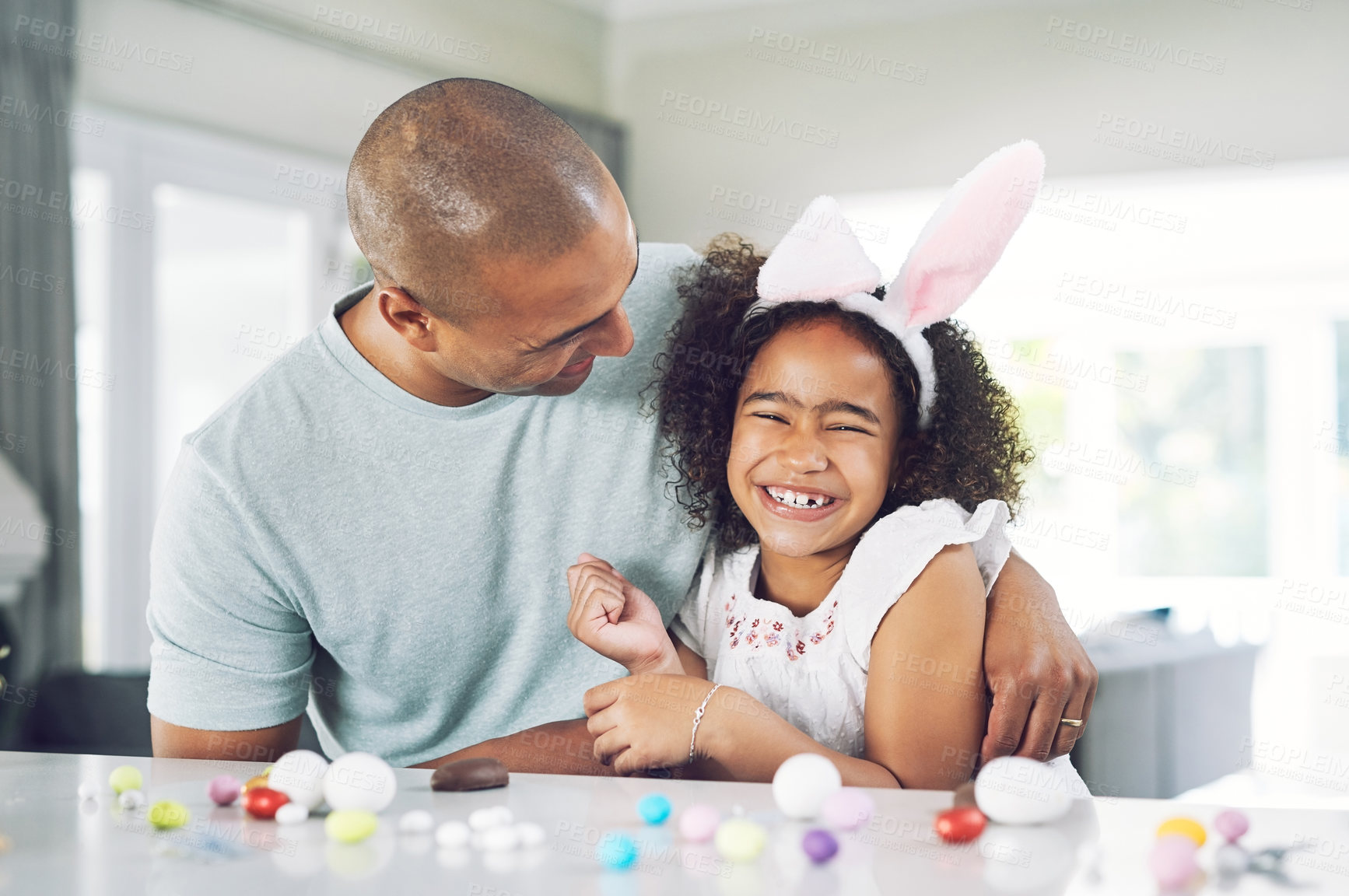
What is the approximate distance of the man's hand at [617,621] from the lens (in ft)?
3.54

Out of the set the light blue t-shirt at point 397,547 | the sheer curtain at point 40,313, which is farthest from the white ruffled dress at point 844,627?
the sheer curtain at point 40,313

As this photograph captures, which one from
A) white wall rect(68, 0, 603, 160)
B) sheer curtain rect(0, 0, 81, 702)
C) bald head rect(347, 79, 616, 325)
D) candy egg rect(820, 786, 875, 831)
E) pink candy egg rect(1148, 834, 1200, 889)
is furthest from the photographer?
white wall rect(68, 0, 603, 160)

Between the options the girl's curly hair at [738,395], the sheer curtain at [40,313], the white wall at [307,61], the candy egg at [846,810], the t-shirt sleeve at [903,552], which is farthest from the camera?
the white wall at [307,61]

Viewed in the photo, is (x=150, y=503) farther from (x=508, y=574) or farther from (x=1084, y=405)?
(x=1084, y=405)

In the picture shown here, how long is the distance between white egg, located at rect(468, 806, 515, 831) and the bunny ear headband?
63 cm

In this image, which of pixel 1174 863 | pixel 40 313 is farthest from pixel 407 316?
pixel 40 313

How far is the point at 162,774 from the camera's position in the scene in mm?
853

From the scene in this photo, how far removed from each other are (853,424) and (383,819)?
60cm

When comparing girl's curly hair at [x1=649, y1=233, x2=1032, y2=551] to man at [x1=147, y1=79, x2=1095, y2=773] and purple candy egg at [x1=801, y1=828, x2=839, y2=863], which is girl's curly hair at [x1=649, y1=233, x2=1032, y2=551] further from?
purple candy egg at [x1=801, y1=828, x2=839, y2=863]

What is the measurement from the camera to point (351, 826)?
0.68 meters

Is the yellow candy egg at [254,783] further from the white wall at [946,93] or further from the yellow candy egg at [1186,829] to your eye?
the white wall at [946,93]

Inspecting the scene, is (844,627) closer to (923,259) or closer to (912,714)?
(912,714)

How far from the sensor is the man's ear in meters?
1.04

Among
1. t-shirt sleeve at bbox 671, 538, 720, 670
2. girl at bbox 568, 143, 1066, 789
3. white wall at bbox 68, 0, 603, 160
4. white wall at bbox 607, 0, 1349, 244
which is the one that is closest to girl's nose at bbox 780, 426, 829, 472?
girl at bbox 568, 143, 1066, 789
